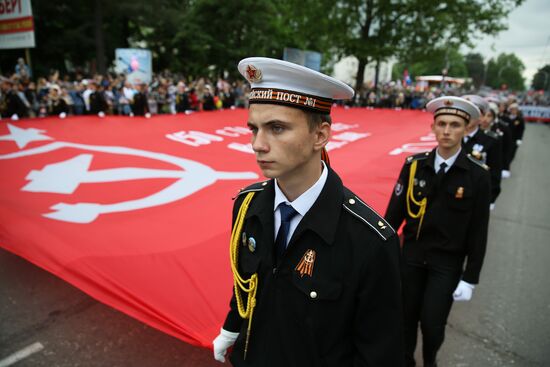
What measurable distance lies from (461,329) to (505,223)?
393 centimetres

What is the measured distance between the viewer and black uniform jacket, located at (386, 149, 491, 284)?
2660mm

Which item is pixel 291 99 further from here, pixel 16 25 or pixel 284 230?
pixel 16 25

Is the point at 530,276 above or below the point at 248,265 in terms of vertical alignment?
below

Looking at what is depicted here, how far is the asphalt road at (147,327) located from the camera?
10.2 feet

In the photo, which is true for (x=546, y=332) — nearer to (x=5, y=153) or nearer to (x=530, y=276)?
(x=530, y=276)

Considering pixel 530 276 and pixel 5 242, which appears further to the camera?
pixel 530 276

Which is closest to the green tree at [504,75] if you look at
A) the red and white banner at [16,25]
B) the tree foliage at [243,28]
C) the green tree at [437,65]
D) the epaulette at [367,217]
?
the green tree at [437,65]

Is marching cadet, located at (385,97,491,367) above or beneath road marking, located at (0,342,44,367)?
above

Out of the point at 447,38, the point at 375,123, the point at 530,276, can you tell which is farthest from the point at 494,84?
the point at 530,276

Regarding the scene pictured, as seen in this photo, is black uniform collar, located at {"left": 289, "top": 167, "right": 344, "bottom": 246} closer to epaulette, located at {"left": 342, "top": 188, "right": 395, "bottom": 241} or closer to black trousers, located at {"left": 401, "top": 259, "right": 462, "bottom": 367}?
epaulette, located at {"left": 342, "top": 188, "right": 395, "bottom": 241}

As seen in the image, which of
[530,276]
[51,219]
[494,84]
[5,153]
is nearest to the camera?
[51,219]

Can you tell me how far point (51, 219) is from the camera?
147 inches

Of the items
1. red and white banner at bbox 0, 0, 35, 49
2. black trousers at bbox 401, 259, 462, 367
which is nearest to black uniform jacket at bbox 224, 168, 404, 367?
black trousers at bbox 401, 259, 462, 367

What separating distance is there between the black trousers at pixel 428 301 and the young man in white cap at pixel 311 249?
3.78 ft
